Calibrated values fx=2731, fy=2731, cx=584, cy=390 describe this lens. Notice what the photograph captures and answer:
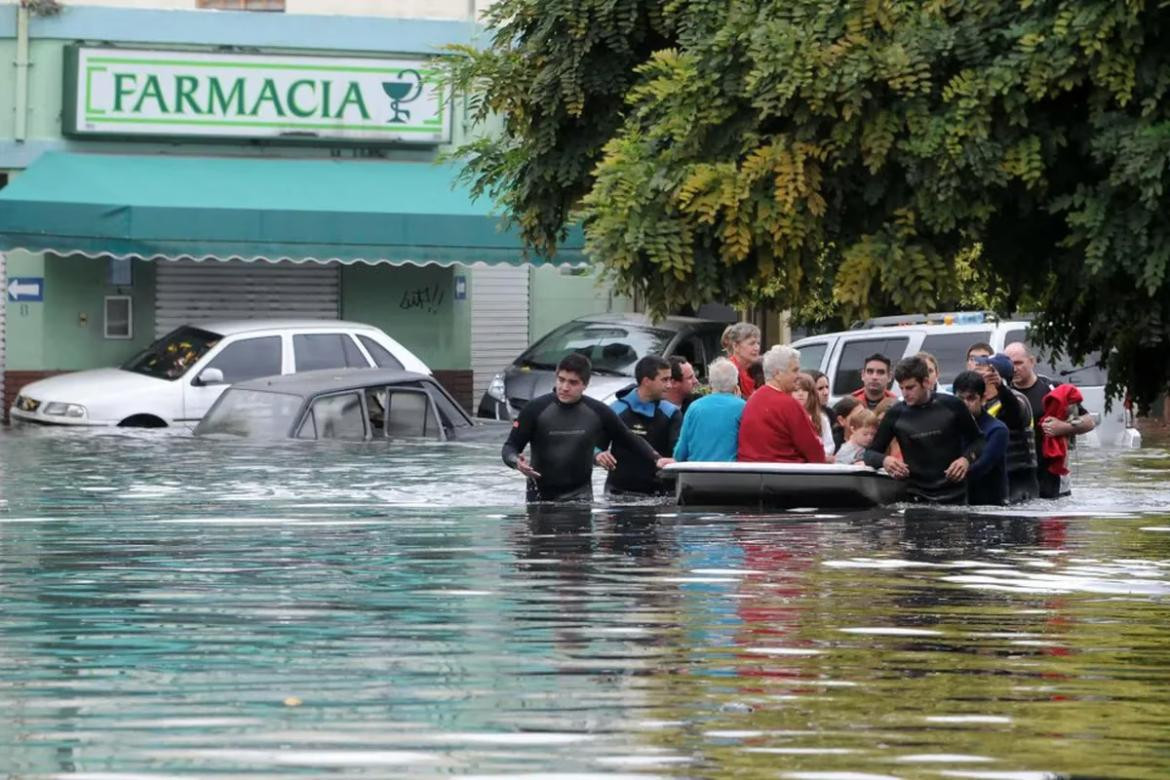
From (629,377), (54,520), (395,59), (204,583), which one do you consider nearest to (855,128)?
(54,520)

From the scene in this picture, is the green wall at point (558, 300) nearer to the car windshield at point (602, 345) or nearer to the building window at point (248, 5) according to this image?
the car windshield at point (602, 345)

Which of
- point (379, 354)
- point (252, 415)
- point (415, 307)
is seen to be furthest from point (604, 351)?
point (252, 415)

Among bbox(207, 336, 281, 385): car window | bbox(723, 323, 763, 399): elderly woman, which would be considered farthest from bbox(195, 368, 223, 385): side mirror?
bbox(723, 323, 763, 399): elderly woman

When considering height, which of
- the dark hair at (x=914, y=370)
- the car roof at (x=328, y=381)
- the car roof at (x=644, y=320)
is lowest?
the car roof at (x=328, y=381)

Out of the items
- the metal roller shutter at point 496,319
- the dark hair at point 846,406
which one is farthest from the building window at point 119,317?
the dark hair at point 846,406

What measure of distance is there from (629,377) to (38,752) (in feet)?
70.9

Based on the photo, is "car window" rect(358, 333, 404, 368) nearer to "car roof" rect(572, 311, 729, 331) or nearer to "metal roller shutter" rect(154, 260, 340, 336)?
"car roof" rect(572, 311, 729, 331)

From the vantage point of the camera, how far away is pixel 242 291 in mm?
33625

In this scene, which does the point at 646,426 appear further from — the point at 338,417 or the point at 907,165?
the point at 338,417

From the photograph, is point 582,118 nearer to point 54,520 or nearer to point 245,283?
point 54,520

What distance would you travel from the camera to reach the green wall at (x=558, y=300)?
35094mm

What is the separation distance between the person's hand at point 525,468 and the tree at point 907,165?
8.29 ft

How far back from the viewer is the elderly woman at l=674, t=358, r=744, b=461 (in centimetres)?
1631

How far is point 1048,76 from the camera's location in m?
17.1
